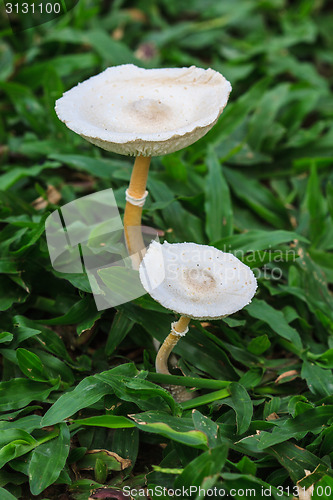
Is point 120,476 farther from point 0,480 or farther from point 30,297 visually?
point 30,297

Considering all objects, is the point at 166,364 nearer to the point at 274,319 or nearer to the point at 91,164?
the point at 274,319

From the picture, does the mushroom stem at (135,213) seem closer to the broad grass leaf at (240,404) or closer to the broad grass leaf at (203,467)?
the broad grass leaf at (240,404)

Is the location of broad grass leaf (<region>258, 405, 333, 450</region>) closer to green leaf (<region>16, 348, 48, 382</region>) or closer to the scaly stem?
the scaly stem

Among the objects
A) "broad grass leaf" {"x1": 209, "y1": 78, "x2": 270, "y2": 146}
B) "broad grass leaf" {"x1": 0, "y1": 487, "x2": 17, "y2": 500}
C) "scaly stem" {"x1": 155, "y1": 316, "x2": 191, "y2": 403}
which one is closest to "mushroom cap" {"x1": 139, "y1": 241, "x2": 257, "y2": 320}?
"scaly stem" {"x1": 155, "y1": 316, "x2": 191, "y2": 403}

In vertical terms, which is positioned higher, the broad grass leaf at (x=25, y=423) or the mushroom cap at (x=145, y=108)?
the mushroom cap at (x=145, y=108)

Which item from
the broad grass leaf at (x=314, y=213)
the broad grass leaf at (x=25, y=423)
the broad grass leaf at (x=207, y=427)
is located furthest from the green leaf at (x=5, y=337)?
the broad grass leaf at (x=314, y=213)
